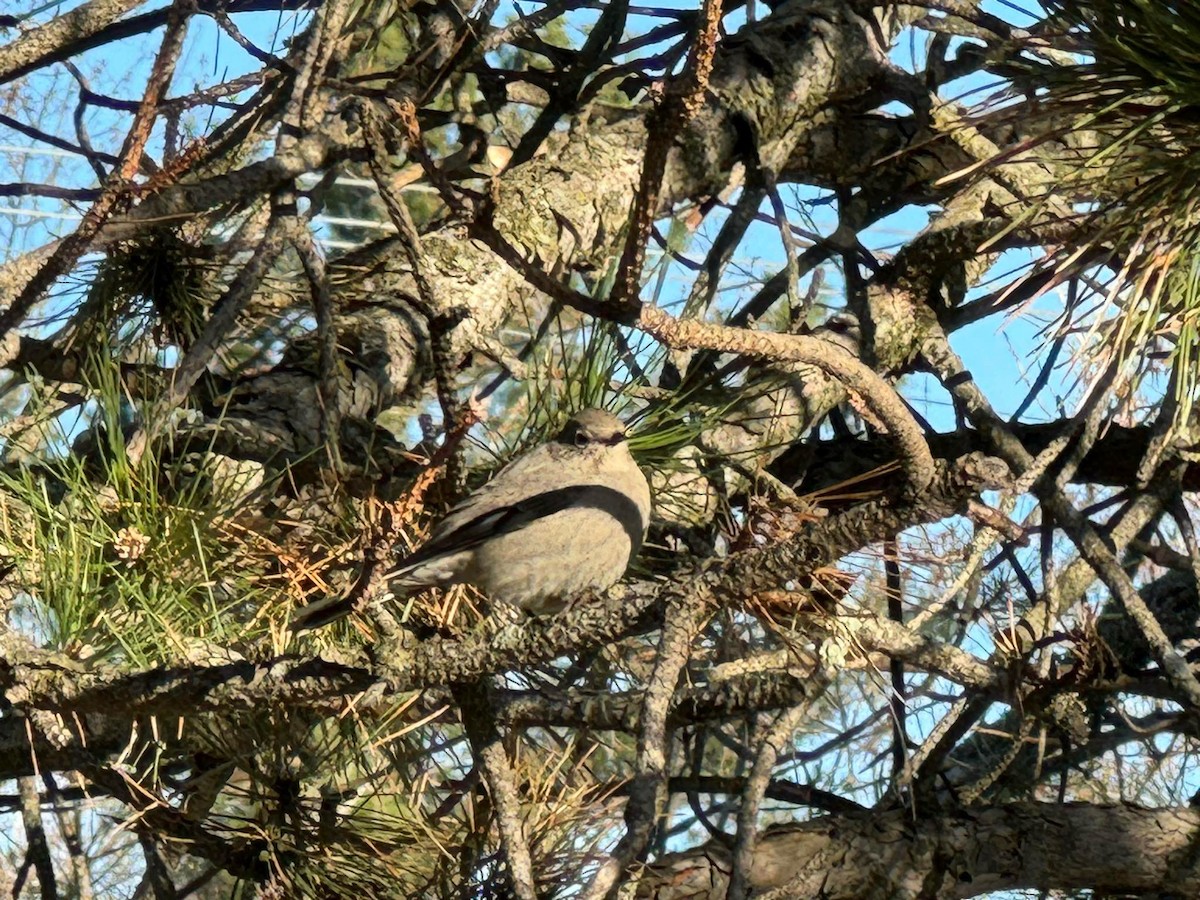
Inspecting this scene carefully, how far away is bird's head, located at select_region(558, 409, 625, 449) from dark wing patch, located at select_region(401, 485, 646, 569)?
0.10 metres

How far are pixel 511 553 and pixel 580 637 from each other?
5.11 feet

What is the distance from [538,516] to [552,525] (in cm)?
5

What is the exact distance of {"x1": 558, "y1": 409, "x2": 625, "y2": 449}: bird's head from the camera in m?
3.21

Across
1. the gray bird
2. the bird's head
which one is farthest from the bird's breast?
the bird's head

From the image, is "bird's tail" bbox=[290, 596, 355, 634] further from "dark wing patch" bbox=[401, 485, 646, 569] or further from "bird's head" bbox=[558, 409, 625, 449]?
"bird's head" bbox=[558, 409, 625, 449]

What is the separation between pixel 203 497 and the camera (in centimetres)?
253

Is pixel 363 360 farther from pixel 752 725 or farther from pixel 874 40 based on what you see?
pixel 874 40

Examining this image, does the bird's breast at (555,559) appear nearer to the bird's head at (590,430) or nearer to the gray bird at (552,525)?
the gray bird at (552,525)

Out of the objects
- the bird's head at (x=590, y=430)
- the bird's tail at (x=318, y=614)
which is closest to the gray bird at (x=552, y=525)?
the bird's head at (x=590, y=430)

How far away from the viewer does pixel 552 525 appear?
3.52 meters

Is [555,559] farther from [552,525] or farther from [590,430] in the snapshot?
[590,430]

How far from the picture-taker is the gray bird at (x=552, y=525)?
10.5 feet

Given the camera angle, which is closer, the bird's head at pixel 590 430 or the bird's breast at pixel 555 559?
the bird's head at pixel 590 430

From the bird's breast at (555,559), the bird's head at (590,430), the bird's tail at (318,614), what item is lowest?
the bird's tail at (318,614)
